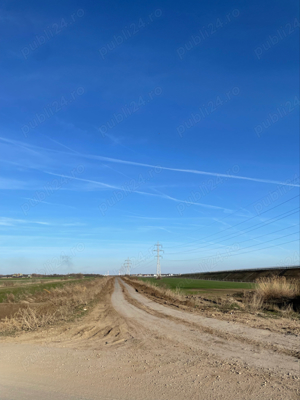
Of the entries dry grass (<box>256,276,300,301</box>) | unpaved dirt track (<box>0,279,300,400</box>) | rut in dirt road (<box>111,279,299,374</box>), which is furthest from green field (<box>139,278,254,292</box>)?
unpaved dirt track (<box>0,279,300,400</box>)

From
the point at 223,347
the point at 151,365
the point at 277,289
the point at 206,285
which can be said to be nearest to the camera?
the point at 151,365

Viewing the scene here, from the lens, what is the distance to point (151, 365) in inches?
350

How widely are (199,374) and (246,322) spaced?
8801 millimetres

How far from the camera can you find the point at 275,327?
14.4 m

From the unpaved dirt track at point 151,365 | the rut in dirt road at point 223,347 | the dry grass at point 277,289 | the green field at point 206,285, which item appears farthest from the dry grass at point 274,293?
the green field at point 206,285

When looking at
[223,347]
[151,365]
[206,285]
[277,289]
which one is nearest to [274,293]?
[277,289]

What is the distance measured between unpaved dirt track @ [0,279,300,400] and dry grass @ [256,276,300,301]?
1175 cm

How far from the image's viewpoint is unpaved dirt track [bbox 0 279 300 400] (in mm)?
Answer: 6879

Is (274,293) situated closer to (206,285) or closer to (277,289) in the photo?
(277,289)

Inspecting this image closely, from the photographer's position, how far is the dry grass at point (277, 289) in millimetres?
Answer: 24256

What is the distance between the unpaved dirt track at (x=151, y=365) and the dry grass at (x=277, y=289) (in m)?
11.8

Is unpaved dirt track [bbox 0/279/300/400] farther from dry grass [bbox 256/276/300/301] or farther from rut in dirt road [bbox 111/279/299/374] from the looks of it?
dry grass [bbox 256/276/300/301]

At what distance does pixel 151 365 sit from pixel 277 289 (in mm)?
18756

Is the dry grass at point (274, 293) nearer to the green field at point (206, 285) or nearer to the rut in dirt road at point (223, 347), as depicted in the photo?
the rut in dirt road at point (223, 347)
